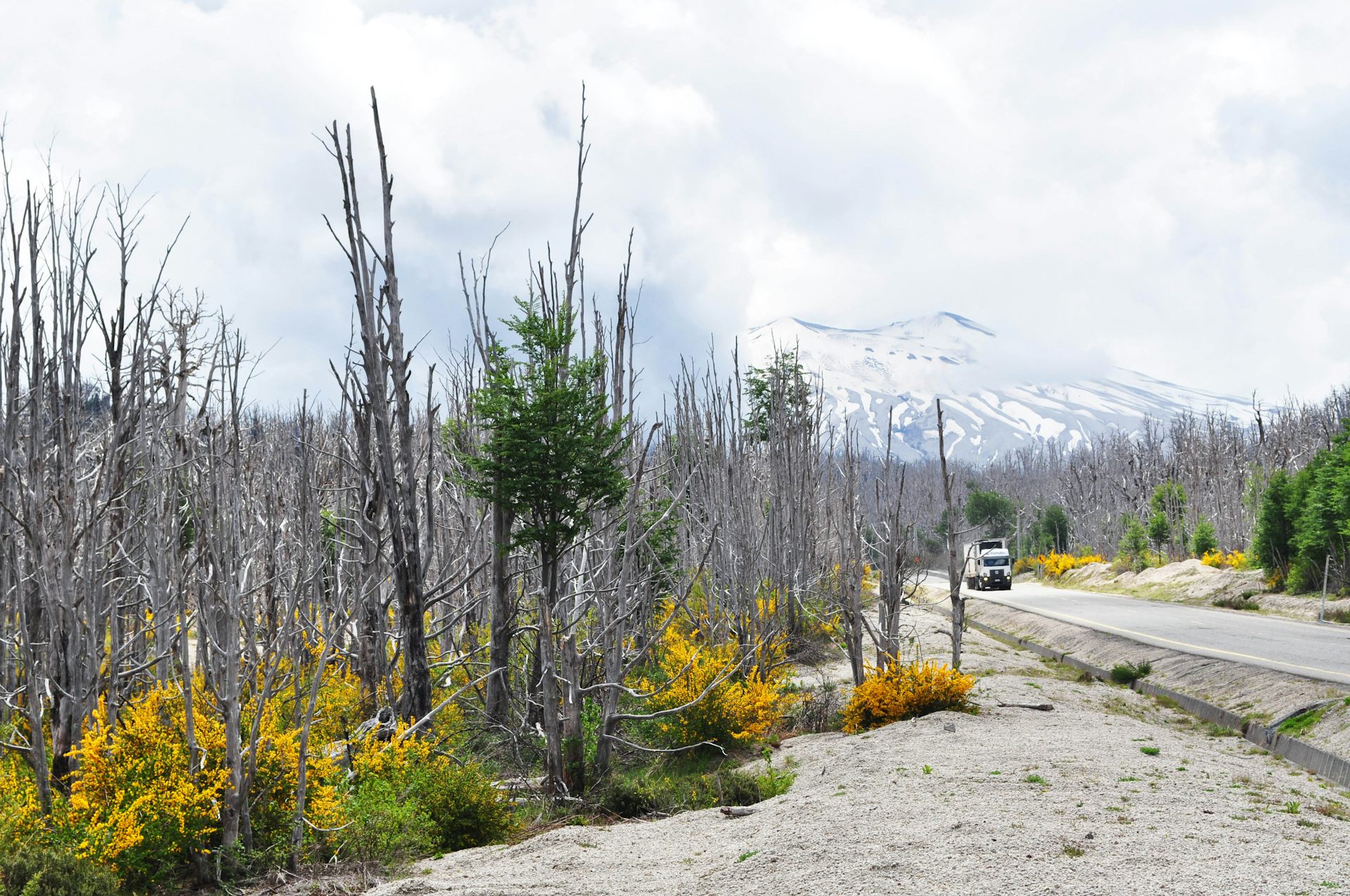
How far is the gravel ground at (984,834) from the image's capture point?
17.3ft

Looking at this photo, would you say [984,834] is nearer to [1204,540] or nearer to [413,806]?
[413,806]

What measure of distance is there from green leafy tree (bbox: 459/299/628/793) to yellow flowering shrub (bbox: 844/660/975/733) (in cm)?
405

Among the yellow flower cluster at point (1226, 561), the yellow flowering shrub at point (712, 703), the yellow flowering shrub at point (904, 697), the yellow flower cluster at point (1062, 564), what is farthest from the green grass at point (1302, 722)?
the yellow flower cluster at point (1062, 564)

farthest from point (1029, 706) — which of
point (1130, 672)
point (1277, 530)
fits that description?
point (1277, 530)

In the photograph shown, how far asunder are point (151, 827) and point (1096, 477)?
7698 centimetres

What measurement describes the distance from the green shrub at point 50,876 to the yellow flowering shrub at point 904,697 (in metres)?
8.06

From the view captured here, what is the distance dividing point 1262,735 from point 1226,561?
86.2ft

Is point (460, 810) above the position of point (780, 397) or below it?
below

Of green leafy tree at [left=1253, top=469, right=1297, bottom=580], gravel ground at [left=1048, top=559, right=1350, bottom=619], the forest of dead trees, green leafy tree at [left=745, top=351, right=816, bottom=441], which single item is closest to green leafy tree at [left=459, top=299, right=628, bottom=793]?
the forest of dead trees

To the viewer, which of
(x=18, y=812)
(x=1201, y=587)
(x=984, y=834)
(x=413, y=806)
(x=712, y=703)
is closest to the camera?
(x=984, y=834)

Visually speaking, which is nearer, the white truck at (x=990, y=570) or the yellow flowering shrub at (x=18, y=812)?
the yellow flowering shrub at (x=18, y=812)

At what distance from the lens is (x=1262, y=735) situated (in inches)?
423

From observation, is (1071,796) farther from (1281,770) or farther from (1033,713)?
(1033,713)

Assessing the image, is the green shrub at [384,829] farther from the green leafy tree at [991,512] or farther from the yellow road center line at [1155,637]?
the green leafy tree at [991,512]
